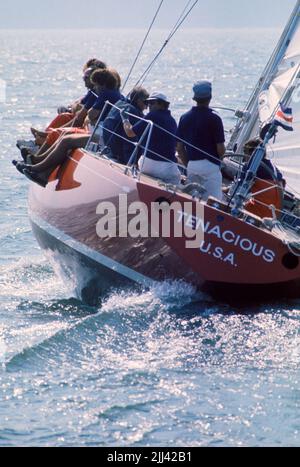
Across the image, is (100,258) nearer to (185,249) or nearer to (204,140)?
(185,249)

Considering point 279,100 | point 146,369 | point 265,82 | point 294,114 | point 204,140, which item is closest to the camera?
point 146,369

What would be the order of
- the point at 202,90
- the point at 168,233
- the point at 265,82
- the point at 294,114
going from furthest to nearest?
the point at 265,82, the point at 294,114, the point at 202,90, the point at 168,233

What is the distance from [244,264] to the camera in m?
9.29

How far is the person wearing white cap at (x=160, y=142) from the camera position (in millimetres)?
10016

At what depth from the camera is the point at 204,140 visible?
996 cm

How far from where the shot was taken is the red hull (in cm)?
924

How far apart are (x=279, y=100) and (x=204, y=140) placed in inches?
39.6

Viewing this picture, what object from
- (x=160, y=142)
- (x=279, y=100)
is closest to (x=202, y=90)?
(x=160, y=142)

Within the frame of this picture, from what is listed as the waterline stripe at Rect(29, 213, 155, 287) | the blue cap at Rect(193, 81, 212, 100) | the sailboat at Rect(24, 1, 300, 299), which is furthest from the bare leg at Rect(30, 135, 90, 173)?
the blue cap at Rect(193, 81, 212, 100)

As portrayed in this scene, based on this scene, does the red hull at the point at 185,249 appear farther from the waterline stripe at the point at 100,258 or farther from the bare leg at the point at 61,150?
the bare leg at the point at 61,150

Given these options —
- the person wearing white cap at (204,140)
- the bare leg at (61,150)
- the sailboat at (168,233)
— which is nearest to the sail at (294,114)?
the sailboat at (168,233)

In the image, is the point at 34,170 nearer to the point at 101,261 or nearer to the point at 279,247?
the point at 101,261

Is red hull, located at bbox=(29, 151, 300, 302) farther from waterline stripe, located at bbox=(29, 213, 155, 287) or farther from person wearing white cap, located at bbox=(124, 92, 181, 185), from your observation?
person wearing white cap, located at bbox=(124, 92, 181, 185)
